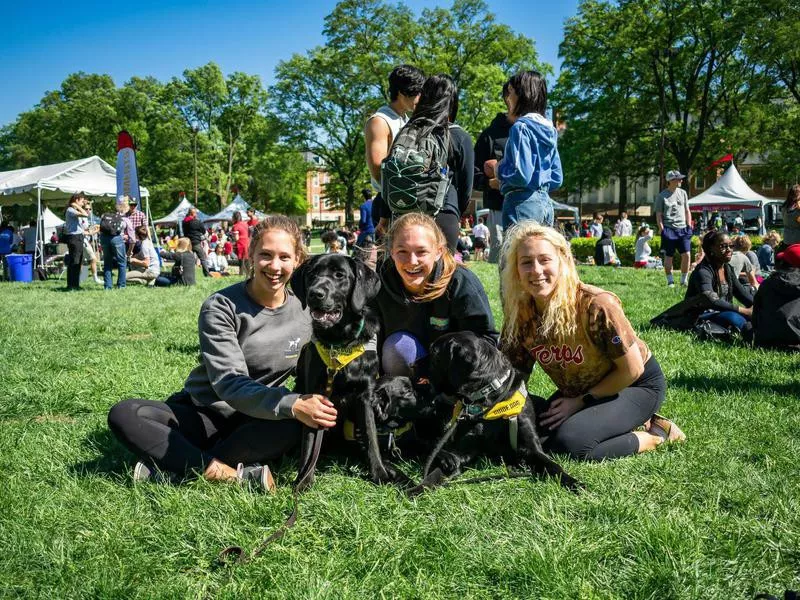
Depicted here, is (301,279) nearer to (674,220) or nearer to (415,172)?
(415,172)

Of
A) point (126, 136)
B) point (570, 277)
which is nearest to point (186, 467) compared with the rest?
point (570, 277)

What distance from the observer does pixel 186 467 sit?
9.50ft

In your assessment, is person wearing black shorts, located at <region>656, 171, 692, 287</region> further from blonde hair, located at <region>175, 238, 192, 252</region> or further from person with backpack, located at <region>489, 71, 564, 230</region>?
blonde hair, located at <region>175, 238, 192, 252</region>

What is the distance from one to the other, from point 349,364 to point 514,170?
249 cm

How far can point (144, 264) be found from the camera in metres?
14.2

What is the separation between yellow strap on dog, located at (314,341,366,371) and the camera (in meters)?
2.92

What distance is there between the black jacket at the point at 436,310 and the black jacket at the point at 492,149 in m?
2.35

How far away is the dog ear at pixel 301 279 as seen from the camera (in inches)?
122

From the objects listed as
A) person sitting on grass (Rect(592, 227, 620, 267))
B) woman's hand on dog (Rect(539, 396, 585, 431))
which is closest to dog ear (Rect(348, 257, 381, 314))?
woman's hand on dog (Rect(539, 396, 585, 431))

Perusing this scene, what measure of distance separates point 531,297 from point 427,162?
1208 millimetres

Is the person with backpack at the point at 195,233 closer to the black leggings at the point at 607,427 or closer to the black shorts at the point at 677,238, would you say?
the black shorts at the point at 677,238

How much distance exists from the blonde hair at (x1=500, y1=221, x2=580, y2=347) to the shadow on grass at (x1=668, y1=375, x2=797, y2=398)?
1827 millimetres

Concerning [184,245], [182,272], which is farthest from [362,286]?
[184,245]

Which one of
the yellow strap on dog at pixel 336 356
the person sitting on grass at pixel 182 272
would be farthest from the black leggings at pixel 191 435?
the person sitting on grass at pixel 182 272
